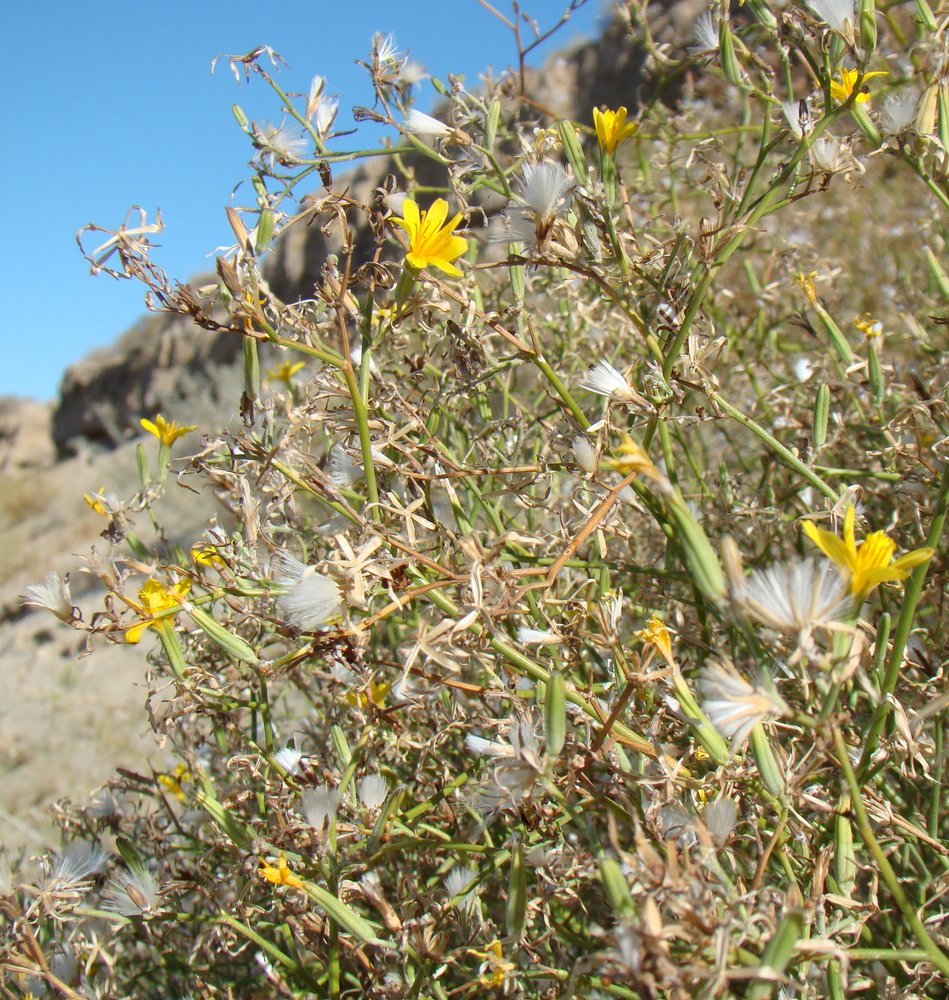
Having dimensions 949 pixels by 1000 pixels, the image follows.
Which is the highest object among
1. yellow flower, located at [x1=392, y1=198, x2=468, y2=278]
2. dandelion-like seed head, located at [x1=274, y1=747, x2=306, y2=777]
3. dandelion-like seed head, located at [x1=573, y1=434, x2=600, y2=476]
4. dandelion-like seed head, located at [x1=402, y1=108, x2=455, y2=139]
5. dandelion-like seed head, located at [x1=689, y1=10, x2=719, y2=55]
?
dandelion-like seed head, located at [x1=689, y1=10, x2=719, y2=55]

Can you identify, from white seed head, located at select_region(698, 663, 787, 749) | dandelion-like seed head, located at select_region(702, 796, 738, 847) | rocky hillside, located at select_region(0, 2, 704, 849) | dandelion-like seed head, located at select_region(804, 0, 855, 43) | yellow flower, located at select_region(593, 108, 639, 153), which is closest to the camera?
white seed head, located at select_region(698, 663, 787, 749)

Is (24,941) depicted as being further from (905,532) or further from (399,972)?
(905,532)

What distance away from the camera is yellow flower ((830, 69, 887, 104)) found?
32.9 inches

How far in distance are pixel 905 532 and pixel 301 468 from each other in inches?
30.6

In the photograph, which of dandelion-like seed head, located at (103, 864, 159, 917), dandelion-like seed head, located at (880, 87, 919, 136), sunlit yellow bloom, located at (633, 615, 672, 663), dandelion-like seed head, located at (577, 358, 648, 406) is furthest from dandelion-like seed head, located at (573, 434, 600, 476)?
dandelion-like seed head, located at (103, 864, 159, 917)

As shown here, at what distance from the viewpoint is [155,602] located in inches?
35.9

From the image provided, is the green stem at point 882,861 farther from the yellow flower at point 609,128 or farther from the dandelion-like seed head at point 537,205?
the yellow flower at point 609,128

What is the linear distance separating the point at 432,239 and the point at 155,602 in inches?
18.6

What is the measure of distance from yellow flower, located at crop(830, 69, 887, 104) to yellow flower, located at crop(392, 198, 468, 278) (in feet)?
1.29

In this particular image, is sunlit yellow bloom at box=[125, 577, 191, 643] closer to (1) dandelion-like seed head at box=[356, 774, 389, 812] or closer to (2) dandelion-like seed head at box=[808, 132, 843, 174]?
(1) dandelion-like seed head at box=[356, 774, 389, 812]

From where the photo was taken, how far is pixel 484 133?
3.33 feet

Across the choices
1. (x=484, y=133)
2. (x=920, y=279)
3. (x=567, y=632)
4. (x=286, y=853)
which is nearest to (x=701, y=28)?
(x=484, y=133)

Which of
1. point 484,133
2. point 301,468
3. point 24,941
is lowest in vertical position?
point 24,941

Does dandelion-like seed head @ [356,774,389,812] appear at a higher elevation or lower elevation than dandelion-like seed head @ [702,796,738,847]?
lower
